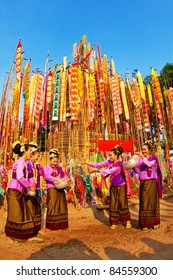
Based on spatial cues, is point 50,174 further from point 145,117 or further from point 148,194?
point 145,117

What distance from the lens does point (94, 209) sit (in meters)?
7.11

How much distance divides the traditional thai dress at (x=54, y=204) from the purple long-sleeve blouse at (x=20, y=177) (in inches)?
28.9

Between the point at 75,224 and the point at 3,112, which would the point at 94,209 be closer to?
the point at 75,224

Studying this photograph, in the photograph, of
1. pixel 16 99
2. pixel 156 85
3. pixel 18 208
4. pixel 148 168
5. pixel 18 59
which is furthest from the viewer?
pixel 156 85

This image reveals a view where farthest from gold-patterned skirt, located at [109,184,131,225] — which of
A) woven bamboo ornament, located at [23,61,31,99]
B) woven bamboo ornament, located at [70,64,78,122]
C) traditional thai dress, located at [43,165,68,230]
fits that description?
woven bamboo ornament, located at [23,61,31,99]

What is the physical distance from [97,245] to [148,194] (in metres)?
1.55

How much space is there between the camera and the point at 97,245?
367 cm

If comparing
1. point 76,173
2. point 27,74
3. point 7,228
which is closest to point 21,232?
point 7,228

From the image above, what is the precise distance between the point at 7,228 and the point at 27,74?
8.66m

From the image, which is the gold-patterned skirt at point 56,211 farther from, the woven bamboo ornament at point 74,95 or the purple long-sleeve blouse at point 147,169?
the woven bamboo ornament at point 74,95

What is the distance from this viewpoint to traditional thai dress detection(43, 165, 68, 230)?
4.59 m

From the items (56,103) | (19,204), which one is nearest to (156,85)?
(56,103)

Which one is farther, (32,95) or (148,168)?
(32,95)

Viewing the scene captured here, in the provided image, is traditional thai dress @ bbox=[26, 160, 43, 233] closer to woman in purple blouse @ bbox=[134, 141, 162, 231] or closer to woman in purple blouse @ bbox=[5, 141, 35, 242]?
woman in purple blouse @ bbox=[5, 141, 35, 242]
